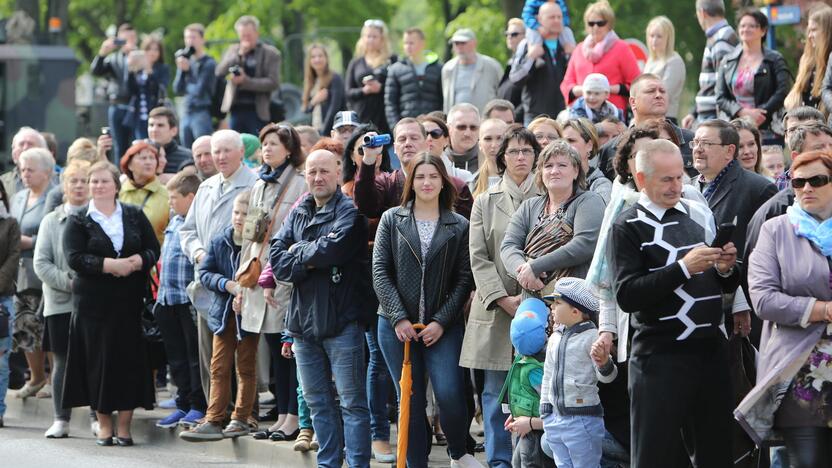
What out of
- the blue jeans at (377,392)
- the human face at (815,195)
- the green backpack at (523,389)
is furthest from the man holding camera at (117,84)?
the human face at (815,195)

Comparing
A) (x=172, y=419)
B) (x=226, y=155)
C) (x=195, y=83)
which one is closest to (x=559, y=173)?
(x=226, y=155)

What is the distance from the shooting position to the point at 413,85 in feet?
51.6

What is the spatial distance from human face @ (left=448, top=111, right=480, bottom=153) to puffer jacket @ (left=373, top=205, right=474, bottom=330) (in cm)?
214

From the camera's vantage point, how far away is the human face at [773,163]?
11.5 metres

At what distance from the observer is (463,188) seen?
1076 centimetres

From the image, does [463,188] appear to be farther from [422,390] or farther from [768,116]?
[768,116]

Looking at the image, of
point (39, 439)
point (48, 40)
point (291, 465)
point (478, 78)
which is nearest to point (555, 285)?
point (291, 465)

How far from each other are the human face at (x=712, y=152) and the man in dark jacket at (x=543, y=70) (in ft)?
18.5

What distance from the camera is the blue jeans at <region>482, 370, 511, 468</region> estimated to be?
964 cm

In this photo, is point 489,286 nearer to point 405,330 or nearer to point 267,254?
point 405,330

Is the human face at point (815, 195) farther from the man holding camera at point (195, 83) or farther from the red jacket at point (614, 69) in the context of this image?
the man holding camera at point (195, 83)

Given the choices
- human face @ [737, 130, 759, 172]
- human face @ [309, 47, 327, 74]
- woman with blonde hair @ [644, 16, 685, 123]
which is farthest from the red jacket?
human face @ [309, 47, 327, 74]

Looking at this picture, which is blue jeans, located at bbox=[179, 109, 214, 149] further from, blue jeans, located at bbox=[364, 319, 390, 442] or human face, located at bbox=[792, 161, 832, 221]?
human face, located at bbox=[792, 161, 832, 221]

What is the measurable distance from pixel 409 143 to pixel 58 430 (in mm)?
4121
